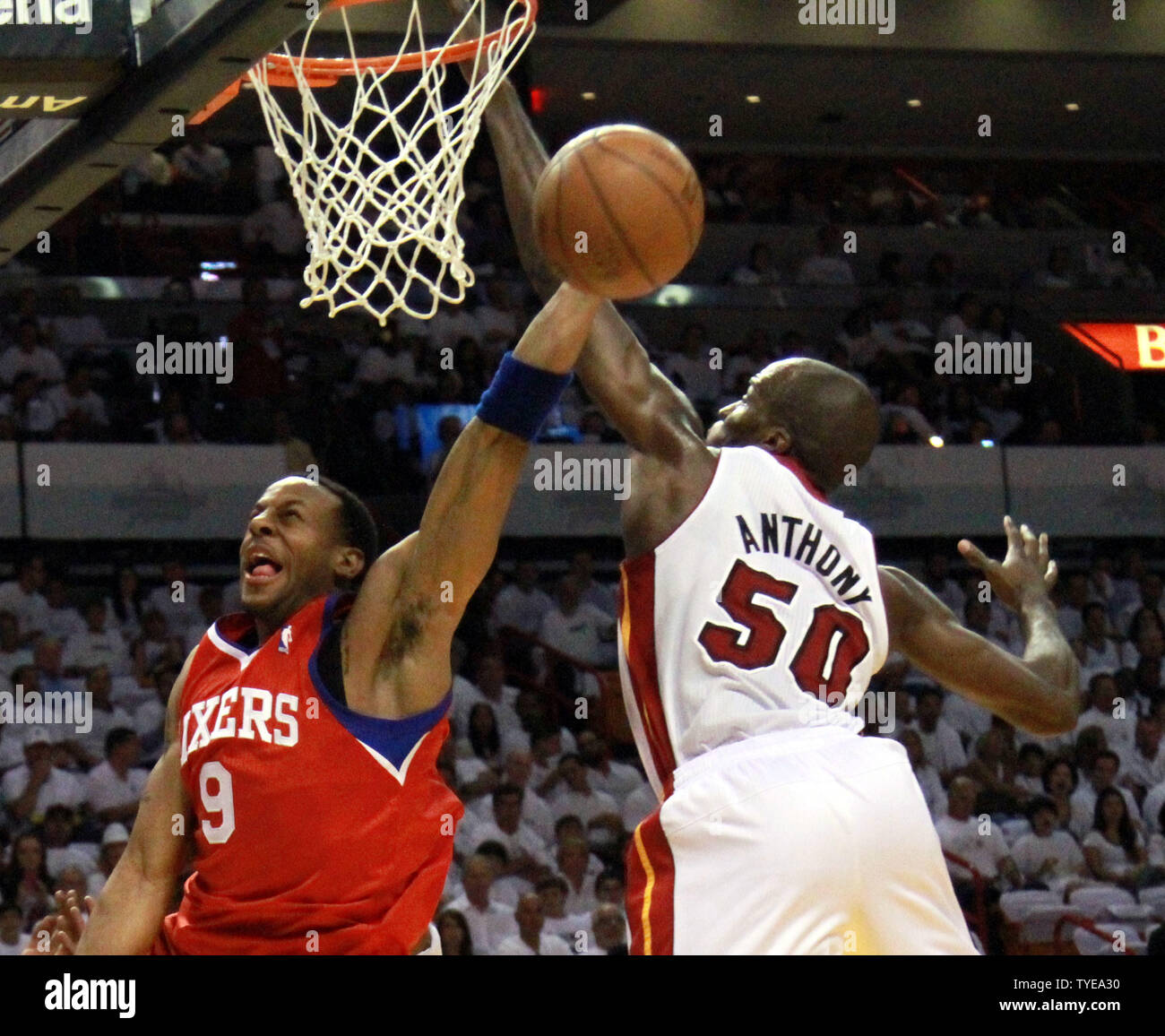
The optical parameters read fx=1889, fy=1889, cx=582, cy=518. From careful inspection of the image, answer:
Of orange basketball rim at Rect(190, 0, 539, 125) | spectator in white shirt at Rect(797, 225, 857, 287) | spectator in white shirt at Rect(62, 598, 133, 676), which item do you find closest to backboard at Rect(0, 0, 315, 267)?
orange basketball rim at Rect(190, 0, 539, 125)

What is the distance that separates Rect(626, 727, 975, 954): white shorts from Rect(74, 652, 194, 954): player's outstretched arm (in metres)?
0.79

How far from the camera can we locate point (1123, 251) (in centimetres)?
1389

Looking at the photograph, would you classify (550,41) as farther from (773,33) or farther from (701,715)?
(701,715)

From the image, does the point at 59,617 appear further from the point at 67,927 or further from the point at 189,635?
the point at 67,927

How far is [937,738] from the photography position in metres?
9.12

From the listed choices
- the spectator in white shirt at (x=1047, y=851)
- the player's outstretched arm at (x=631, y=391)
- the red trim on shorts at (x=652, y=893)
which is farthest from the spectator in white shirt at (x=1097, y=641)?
the red trim on shorts at (x=652, y=893)

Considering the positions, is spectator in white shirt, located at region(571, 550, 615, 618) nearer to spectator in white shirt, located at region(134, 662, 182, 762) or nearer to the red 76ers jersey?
spectator in white shirt, located at region(134, 662, 182, 762)

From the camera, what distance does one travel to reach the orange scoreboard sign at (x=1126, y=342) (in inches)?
→ 483

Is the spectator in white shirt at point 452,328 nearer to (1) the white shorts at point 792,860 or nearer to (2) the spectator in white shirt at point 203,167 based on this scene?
(2) the spectator in white shirt at point 203,167

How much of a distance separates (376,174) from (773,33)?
8537 millimetres

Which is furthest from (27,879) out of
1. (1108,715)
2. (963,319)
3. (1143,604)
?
(963,319)

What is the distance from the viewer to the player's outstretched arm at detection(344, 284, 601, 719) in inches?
120

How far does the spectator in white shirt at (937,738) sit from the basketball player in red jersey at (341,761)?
612 centimetres
